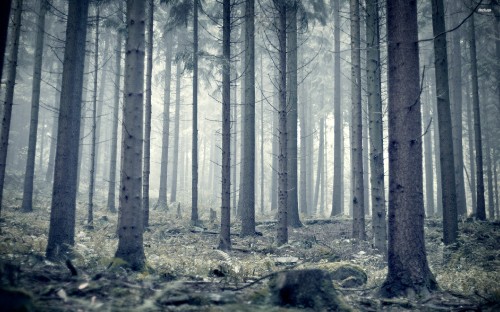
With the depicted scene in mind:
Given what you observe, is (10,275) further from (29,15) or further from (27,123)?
(27,123)

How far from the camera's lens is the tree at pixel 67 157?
7.54m

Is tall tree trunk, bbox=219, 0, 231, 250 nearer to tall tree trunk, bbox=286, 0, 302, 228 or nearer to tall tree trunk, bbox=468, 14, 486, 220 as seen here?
tall tree trunk, bbox=286, 0, 302, 228

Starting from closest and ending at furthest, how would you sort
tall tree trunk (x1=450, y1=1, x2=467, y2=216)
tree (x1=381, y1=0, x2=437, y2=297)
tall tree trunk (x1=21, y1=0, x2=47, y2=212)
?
tree (x1=381, y1=0, x2=437, y2=297)
tall tree trunk (x1=21, y1=0, x2=47, y2=212)
tall tree trunk (x1=450, y1=1, x2=467, y2=216)

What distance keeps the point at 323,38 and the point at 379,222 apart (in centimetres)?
1762

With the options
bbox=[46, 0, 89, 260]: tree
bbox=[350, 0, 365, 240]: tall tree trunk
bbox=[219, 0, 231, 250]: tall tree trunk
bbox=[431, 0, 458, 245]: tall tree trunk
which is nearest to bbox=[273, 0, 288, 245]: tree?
bbox=[219, 0, 231, 250]: tall tree trunk

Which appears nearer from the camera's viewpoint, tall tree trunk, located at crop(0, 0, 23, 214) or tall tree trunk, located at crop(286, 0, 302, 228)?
tall tree trunk, located at crop(0, 0, 23, 214)

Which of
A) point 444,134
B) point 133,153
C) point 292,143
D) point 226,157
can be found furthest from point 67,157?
point 444,134

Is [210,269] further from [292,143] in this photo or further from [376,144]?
[292,143]

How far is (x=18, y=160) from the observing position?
110 ft

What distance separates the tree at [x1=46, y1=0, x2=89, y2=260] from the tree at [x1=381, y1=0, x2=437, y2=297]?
6.82m

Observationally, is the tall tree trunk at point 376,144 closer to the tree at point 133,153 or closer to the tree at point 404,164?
the tree at point 404,164

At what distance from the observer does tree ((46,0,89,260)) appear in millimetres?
7539

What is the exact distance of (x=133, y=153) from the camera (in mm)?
6051

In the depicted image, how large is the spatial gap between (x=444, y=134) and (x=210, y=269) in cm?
850
